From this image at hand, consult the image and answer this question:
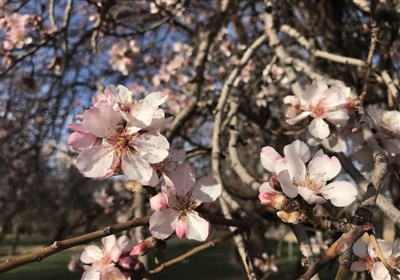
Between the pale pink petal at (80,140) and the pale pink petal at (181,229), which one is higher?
the pale pink petal at (80,140)

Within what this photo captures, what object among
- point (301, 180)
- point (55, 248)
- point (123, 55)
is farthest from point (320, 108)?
point (123, 55)

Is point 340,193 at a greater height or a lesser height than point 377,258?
greater

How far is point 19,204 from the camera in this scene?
20.0 feet

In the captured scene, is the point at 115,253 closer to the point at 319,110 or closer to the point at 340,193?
the point at 340,193

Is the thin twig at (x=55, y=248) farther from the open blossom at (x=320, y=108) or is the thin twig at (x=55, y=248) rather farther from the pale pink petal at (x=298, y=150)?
the open blossom at (x=320, y=108)

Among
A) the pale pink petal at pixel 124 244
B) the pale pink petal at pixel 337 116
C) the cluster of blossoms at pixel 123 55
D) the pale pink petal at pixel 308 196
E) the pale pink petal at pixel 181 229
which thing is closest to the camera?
the pale pink petal at pixel 308 196

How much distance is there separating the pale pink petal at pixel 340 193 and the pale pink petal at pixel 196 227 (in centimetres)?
27

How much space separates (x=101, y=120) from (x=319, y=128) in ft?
2.35

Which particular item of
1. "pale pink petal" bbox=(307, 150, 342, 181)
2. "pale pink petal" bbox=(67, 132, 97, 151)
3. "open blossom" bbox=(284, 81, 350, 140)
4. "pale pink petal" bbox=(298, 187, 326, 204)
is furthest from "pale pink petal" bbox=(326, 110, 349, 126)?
"pale pink petal" bbox=(67, 132, 97, 151)

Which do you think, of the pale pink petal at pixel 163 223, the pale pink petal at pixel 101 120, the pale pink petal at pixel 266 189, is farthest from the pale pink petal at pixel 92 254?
the pale pink petal at pixel 266 189

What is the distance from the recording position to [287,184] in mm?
961

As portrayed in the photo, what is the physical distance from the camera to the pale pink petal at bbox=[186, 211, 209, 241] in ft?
3.43

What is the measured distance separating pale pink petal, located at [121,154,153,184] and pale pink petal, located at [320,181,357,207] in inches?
15.1

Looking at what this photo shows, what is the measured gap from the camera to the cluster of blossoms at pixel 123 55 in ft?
13.0
